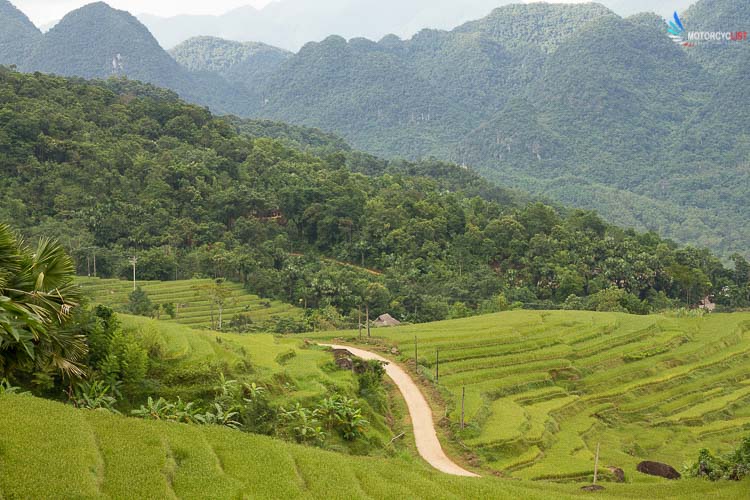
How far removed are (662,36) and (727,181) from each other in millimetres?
55362

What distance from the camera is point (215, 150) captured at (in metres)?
56.4

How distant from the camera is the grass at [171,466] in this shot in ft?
26.2

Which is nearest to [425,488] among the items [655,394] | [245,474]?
[245,474]

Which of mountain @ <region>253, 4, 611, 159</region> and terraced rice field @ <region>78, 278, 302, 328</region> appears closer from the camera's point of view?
terraced rice field @ <region>78, 278, 302, 328</region>

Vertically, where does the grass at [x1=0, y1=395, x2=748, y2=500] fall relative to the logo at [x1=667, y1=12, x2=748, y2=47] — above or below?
below

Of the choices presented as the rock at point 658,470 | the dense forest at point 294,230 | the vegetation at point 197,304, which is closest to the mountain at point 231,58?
the dense forest at point 294,230

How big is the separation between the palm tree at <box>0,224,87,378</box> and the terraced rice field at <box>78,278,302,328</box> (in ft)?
71.2

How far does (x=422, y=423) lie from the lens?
2023 centimetres

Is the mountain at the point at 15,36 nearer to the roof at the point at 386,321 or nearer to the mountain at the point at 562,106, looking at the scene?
the mountain at the point at 562,106

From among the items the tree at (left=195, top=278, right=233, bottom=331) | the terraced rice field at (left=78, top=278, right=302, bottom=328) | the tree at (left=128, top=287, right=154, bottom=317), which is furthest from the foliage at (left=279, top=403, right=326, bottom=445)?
the tree at (left=195, top=278, right=233, bottom=331)

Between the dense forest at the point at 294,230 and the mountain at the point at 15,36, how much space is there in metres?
85.7

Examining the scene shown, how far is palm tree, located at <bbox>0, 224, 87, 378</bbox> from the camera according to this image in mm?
8047

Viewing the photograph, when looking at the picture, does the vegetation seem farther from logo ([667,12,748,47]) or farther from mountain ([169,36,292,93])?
mountain ([169,36,292,93])

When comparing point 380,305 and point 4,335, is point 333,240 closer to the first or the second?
point 380,305
